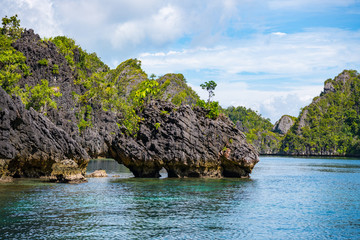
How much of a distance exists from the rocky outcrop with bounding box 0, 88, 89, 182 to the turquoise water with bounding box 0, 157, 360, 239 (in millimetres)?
3695

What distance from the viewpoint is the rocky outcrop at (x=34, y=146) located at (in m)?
49.8

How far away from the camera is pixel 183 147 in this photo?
60344 millimetres

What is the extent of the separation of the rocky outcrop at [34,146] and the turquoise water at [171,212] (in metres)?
3.69

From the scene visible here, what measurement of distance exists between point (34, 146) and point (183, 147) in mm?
24365

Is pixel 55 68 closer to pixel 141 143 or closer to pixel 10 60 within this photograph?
pixel 10 60

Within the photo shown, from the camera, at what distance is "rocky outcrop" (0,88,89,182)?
4981 centimetres

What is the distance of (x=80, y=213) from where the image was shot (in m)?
31.4

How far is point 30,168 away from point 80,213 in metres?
27.9

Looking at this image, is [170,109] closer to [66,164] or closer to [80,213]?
[66,164]

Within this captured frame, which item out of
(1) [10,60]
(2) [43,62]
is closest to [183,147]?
(1) [10,60]

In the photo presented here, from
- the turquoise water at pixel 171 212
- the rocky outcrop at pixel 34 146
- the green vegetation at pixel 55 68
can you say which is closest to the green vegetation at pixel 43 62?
the green vegetation at pixel 55 68

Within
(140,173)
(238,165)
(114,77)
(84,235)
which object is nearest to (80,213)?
(84,235)

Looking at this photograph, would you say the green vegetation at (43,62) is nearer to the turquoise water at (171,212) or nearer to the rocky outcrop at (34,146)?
the rocky outcrop at (34,146)

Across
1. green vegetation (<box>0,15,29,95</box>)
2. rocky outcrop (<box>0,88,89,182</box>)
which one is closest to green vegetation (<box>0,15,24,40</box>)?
green vegetation (<box>0,15,29,95</box>)
